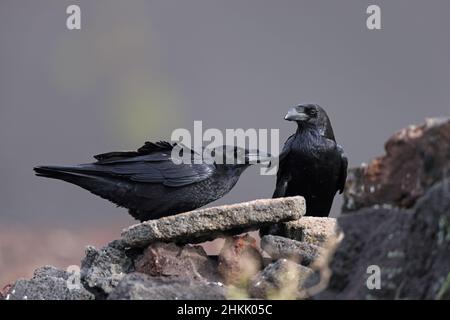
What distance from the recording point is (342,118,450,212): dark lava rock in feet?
11.7

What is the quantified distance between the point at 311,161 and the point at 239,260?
7.01 ft

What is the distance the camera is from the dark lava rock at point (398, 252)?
3338mm

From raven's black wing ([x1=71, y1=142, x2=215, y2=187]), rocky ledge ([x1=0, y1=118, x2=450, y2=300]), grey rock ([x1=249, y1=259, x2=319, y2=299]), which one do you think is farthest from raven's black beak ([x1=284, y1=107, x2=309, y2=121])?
grey rock ([x1=249, y1=259, x2=319, y2=299])

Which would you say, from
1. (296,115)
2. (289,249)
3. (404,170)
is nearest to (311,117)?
(296,115)

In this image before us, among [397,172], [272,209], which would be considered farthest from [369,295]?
[272,209]

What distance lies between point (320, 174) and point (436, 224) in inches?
149

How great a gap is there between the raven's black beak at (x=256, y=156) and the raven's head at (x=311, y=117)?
3.37 feet

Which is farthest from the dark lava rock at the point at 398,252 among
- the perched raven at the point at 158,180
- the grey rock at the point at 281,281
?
the perched raven at the point at 158,180

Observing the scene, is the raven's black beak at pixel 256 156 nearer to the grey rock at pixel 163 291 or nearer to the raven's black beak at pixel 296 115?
the raven's black beak at pixel 296 115

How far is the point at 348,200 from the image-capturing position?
402cm

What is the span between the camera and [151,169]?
598cm

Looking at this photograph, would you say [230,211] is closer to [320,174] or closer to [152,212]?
[152,212]

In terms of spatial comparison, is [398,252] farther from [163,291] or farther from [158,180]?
[158,180]

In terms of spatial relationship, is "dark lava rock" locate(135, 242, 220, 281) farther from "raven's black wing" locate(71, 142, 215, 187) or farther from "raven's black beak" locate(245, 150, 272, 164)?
"raven's black beak" locate(245, 150, 272, 164)
